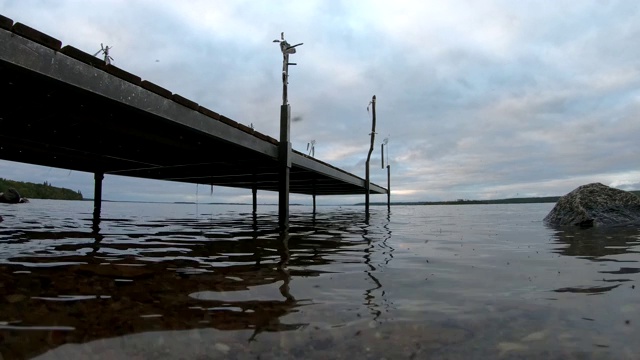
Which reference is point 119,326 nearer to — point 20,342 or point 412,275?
point 20,342

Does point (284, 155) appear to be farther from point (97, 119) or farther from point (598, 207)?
point (598, 207)

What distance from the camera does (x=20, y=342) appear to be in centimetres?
229

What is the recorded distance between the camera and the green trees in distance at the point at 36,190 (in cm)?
9012

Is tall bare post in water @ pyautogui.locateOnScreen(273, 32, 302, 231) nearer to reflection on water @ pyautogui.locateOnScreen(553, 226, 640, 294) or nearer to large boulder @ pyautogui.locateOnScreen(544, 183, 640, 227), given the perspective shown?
reflection on water @ pyautogui.locateOnScreen(553, 226, 640, 294)

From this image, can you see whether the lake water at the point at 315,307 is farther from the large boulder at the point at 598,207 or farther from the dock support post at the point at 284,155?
the large boulder at the point at 598,207

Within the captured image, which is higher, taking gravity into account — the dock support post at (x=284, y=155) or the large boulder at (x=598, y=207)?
the dock support post at (x=284, y=155)

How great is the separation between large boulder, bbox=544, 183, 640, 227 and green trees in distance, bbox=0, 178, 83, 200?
10458cm

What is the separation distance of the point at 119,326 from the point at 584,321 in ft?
11.3

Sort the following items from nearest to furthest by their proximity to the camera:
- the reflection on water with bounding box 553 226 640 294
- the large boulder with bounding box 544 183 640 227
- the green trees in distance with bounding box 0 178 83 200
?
the reflection on water with bounding box 553 226 640 294, the large boulder with bounding box 544 183 640 227, the green trees in distance with bounding box 0 178 83 200

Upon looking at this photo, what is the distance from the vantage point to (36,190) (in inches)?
3878

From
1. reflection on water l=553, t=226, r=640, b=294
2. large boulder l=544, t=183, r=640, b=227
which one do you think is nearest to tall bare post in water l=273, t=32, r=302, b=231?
reflection on water l=553, t=226, r=640, b=294

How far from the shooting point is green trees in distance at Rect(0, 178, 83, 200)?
3548 inches

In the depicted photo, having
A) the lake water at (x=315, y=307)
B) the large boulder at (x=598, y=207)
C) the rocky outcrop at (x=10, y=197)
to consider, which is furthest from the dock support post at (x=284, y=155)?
the rocky outcrop at (x=10, y=197)

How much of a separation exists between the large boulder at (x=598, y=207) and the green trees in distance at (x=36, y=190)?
4117 inches
